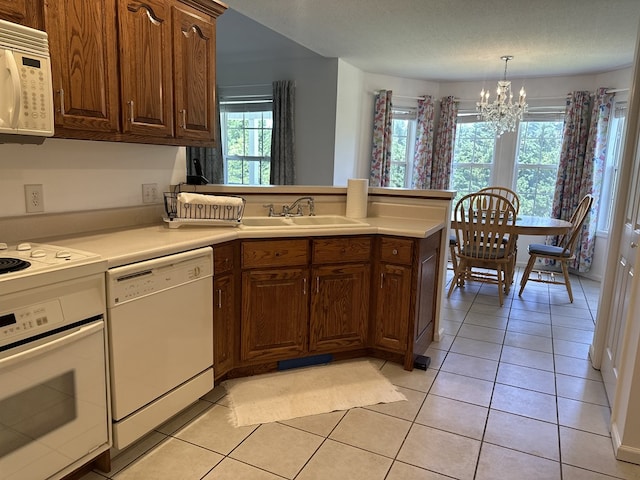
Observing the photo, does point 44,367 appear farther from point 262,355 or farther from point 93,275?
point 262,355

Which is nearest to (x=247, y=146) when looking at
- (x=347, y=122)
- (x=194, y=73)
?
(x=347, y=122)

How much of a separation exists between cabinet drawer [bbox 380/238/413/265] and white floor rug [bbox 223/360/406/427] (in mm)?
676

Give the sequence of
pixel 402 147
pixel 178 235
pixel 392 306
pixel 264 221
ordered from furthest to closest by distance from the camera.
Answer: pixel 402 147, pixel 264 221, pixel 392 306, pixel 178 235

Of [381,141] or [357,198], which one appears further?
[381,141]

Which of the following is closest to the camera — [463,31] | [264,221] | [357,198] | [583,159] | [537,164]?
[264,221]

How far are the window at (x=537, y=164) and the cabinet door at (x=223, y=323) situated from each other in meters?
4.73

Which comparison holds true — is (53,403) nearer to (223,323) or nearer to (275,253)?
(223,323)

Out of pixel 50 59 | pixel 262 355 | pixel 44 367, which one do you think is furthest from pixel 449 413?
pixel 50 59

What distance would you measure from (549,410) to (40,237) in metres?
2.59

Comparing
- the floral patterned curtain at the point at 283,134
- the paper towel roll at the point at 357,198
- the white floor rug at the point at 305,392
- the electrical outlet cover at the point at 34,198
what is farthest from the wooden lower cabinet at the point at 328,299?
the floral patterned curtain at the point at 283,134

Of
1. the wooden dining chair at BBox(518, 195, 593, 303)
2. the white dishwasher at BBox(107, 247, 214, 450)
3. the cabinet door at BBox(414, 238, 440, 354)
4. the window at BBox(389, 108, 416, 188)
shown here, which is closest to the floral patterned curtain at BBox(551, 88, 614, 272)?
the wooden dining chair at BBox(518, 195, 593, 303)

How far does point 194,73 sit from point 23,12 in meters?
0.86

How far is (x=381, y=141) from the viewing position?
18.7 feet

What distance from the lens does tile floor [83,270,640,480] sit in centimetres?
181
